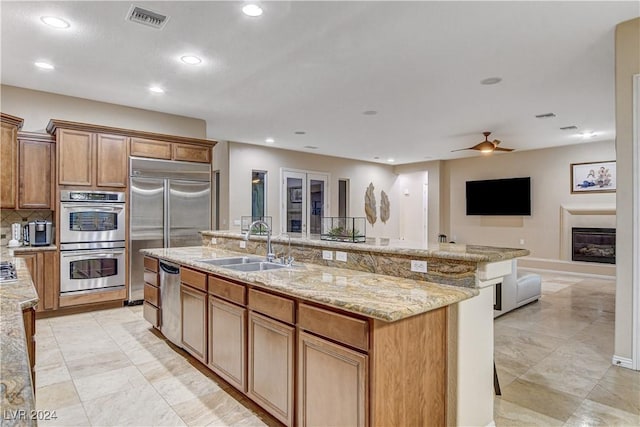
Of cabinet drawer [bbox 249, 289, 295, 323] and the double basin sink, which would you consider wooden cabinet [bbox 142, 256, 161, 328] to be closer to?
the double basin sink

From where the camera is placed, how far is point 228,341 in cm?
253

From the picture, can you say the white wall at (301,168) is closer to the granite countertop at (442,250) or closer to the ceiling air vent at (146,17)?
the ceiling air vent at (146,17)

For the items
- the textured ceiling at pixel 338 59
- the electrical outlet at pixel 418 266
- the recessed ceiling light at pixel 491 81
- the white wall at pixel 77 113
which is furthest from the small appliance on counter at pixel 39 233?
the recessed ceiling light at pixel 491 81

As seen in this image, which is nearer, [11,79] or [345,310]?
[345,310]

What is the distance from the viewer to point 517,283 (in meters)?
4.82

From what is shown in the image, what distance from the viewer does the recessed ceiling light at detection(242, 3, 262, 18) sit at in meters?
2.62

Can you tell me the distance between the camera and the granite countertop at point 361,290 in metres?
1.61

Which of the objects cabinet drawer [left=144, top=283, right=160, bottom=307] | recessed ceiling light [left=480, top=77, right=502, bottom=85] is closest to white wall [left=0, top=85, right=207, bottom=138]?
cabinet drawer [left=144, top=283, right=160, bottom=307]

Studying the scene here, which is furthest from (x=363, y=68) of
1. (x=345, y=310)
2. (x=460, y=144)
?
(x=460, y=144)

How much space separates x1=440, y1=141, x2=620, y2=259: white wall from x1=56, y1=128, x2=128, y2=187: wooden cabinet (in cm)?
803

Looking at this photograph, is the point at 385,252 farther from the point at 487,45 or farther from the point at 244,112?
the point at 244,112

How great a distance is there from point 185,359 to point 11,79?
371cm

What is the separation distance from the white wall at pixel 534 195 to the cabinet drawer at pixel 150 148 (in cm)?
750

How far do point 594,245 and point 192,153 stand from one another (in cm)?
780
